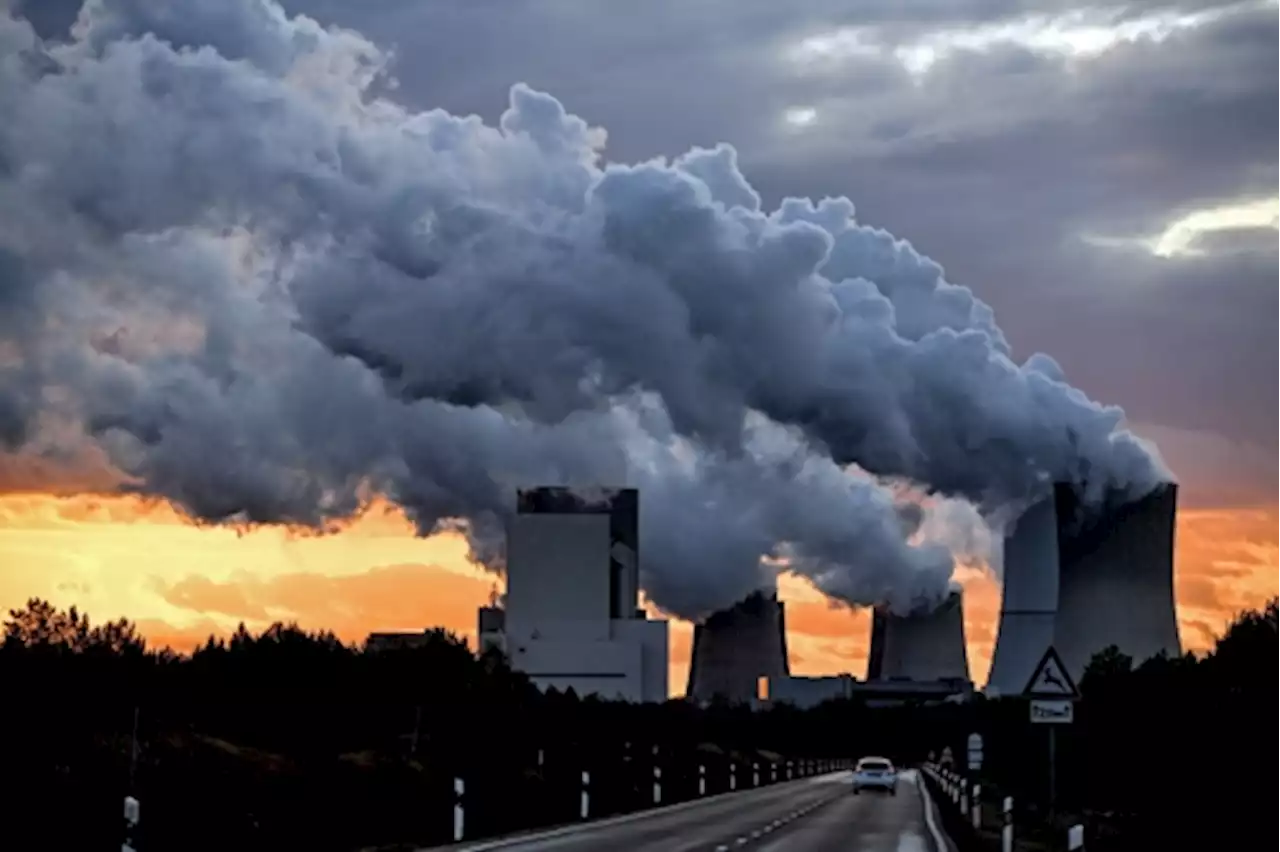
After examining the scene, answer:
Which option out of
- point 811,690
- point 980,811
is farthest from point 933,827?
point 811,690

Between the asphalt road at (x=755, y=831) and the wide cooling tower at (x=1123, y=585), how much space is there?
2862 cm

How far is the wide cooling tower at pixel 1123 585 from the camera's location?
78.1 meters

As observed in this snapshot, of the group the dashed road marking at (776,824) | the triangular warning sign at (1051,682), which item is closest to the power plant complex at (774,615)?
the dashed road marking at (776,824)

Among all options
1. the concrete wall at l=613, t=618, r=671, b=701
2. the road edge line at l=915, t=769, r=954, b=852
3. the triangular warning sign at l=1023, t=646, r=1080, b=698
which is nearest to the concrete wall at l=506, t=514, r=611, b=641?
the concrete wall at l=613, t=618, r=671, b=701

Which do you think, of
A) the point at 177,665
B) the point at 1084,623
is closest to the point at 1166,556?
the point at 1084,623

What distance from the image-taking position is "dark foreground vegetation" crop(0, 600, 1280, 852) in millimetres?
22328

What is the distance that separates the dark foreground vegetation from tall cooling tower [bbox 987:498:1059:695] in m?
4.26

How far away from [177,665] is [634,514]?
51887 mm

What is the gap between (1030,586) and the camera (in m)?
86.5

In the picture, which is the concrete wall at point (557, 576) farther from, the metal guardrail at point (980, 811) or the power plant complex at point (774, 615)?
the metal guardrail at point (980, 811)

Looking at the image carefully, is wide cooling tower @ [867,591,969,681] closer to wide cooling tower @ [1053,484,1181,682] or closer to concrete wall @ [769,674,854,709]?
concrete wall @ [769,674,854,709]

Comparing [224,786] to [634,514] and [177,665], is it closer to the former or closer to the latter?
[177,665]

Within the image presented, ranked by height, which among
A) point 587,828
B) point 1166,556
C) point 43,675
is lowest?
point 587,828

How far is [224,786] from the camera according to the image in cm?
2558
